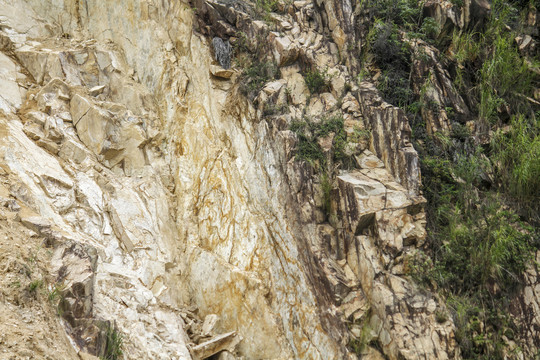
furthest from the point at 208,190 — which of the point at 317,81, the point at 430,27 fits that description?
the point at 430,27

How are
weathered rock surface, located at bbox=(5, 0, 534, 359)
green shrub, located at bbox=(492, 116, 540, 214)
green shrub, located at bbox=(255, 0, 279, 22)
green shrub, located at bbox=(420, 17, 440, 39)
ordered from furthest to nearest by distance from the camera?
green shrub, located at bbox=(255, 0, 279, 22), green shrub, located at bbox=(420, 17, 440, 39), green shrub, located at bbox=(492, 116, 540, 214), weathered rock surface, located at bbox=(5, 0, 534, 359)

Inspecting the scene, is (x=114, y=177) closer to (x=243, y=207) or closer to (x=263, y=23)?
(x=243, y=207)

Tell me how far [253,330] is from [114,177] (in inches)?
133

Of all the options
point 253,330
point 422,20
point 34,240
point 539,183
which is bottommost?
point 253,330

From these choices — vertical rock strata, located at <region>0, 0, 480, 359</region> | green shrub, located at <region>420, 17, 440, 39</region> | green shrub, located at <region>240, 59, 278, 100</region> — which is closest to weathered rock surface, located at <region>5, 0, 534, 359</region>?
vertical rock strata, located at <region>0, 0, 480, 359</region>

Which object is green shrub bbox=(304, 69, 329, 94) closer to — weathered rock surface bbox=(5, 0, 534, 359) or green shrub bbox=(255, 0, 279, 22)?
weathered rock surface bbox=(5, 0, 534, 359)

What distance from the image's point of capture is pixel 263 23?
723cm

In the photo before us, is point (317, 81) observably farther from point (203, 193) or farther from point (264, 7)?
point (203, 193)

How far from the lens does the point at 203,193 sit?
6473 millimetres

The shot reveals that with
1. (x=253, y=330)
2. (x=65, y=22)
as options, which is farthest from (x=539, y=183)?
(x=65, y=22)

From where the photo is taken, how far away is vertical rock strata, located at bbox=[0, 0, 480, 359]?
4.82 meters

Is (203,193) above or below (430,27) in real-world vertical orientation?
below

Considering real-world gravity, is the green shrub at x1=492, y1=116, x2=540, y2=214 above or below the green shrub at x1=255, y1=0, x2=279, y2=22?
below

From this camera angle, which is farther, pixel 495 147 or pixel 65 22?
pixel 65 22
